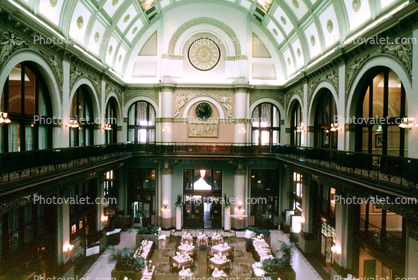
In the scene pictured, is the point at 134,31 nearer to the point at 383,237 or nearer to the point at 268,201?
the point at 268,201

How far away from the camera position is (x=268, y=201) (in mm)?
17797

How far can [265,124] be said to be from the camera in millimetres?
18281

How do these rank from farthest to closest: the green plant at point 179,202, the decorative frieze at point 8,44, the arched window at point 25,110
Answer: the green plant at point 179,202, the arched window at point 25,110, the decorative frieze at point 8,44

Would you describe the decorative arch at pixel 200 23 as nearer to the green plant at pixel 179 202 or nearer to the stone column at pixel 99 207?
the stone column at pixel 99 207

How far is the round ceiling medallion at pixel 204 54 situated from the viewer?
58.6ft

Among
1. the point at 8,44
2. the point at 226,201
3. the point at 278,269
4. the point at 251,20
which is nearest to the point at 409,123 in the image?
the point at 278,269

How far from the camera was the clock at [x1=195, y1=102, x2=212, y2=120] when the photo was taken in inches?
699

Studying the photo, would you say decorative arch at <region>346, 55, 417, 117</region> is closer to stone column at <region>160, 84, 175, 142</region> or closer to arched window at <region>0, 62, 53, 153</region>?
stone column at <region>160, 84, 175, 142</region>

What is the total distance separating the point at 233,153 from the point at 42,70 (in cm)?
1084

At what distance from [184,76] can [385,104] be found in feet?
40.6

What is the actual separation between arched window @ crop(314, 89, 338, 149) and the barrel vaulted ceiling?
219 centimetres

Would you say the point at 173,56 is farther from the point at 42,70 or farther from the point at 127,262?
→ the point at 127,262

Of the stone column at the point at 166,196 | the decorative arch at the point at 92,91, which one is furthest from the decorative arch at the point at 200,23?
the stone column at the point at 166,196

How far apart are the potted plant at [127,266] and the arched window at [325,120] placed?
9.83 meters
